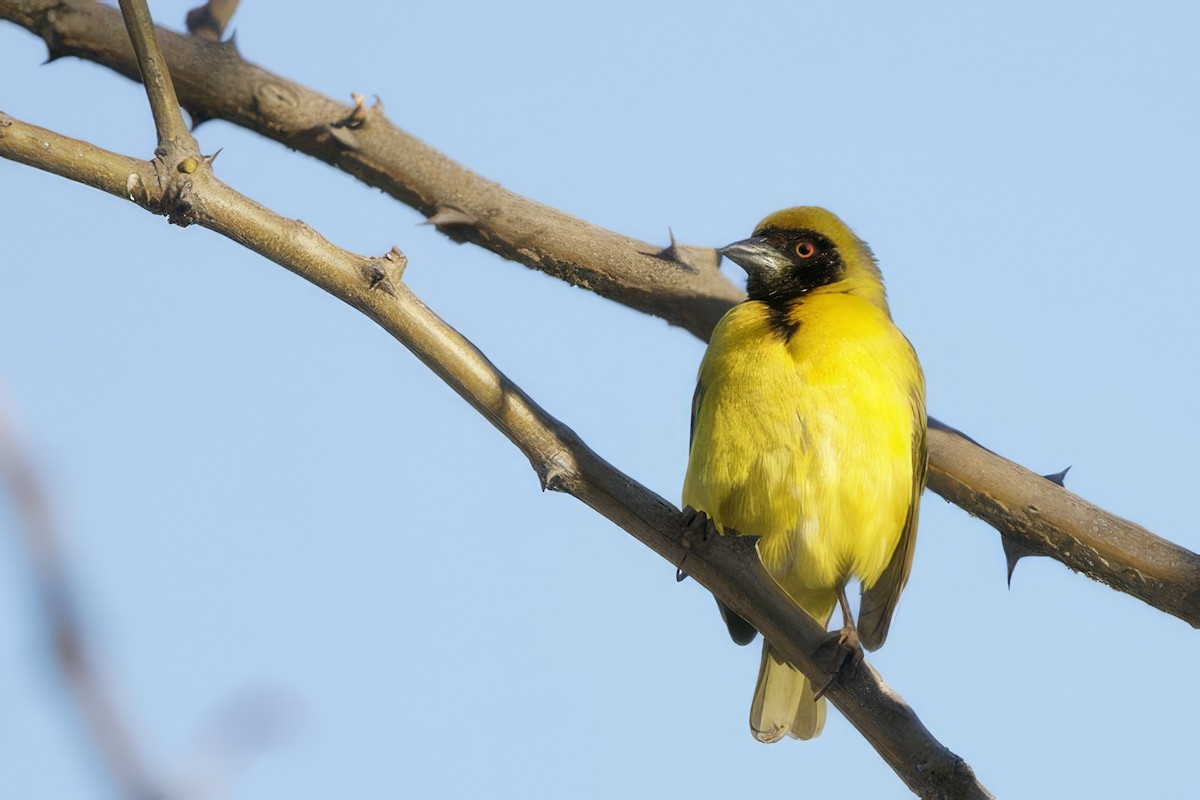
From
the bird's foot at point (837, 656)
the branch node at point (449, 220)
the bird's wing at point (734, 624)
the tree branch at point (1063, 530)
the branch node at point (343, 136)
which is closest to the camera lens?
the bird's foot at point (837, 656)

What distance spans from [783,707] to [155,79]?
12.2ft

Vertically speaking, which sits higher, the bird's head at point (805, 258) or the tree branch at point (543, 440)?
the bird's head at point (805, 258)

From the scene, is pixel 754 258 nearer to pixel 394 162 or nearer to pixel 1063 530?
pixel 394 162

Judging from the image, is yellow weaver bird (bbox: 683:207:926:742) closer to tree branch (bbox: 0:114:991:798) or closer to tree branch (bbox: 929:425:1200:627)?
tree branch (bbox: 929:425:1200:627)

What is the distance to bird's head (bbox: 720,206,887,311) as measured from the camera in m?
5.93

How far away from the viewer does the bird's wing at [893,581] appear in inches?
205

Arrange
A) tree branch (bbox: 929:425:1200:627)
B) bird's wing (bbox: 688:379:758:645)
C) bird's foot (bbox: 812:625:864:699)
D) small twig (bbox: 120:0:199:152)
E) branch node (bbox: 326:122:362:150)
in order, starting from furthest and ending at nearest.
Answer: bird's wing (bbox: 688:379:758:645) < branch node (bbox: 326:122:362:150) < tree branch (bbox: 929:425:1200:627) < bird's foot (bbox: 812:625:864:699) < small twig (bbox: 120:0:199:152)

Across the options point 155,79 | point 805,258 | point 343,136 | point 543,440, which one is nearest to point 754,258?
point 805,258

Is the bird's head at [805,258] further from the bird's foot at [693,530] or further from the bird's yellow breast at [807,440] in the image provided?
the bird's foot at [693,530]

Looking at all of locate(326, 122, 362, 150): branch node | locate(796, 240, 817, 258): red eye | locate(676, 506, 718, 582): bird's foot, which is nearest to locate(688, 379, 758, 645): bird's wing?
locate(796, 240, 817, 258): red eye

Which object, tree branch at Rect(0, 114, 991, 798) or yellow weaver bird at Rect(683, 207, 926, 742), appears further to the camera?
yellow weaver bird at Rect(683, 207, 926, 742)

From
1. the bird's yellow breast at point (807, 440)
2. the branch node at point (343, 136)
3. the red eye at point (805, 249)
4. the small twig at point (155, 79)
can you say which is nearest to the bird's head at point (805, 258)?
the red eye at point (805, 249)

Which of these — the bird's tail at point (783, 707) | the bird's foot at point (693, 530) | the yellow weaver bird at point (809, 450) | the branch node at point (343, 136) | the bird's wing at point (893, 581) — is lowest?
the bird's foot at point (693, 530)

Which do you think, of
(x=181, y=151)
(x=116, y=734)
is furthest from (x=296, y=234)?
(x=116, y=734)
